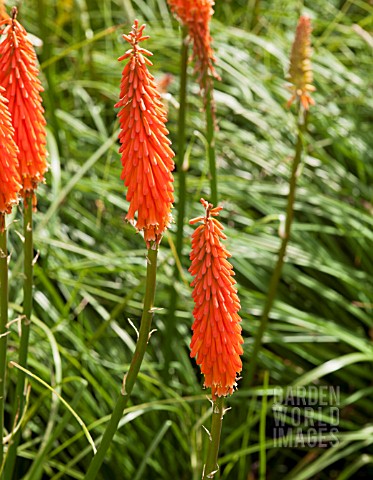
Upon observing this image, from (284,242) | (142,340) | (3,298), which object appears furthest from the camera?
(284,242)

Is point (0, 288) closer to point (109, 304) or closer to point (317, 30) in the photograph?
point (109, 304)

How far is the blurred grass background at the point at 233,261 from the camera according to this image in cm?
357

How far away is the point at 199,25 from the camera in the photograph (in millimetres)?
2766

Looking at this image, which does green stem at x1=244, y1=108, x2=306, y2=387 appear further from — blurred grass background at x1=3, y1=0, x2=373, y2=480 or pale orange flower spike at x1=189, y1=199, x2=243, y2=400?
pale orange flower spike at x1=189, y1=199, x2=243, y2=400

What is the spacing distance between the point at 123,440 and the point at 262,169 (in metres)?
1.83

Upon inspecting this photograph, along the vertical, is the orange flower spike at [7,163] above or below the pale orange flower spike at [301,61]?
below

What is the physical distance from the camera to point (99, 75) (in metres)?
5.14

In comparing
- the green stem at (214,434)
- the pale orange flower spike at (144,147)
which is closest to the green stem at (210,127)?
the pale orange flower spike at (144,147)

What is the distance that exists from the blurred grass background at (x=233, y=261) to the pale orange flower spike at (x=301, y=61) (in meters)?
0.42

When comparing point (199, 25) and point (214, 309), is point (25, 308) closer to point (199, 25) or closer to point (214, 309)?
point (214, 309)

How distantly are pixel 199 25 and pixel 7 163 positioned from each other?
3.63 ft

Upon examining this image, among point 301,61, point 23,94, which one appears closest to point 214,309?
point 23,94

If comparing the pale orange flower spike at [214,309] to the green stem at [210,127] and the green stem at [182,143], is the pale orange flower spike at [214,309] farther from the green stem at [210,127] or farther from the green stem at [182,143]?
the green stem at [182,143]

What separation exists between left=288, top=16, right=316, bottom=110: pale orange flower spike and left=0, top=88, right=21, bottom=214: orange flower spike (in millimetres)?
1438
